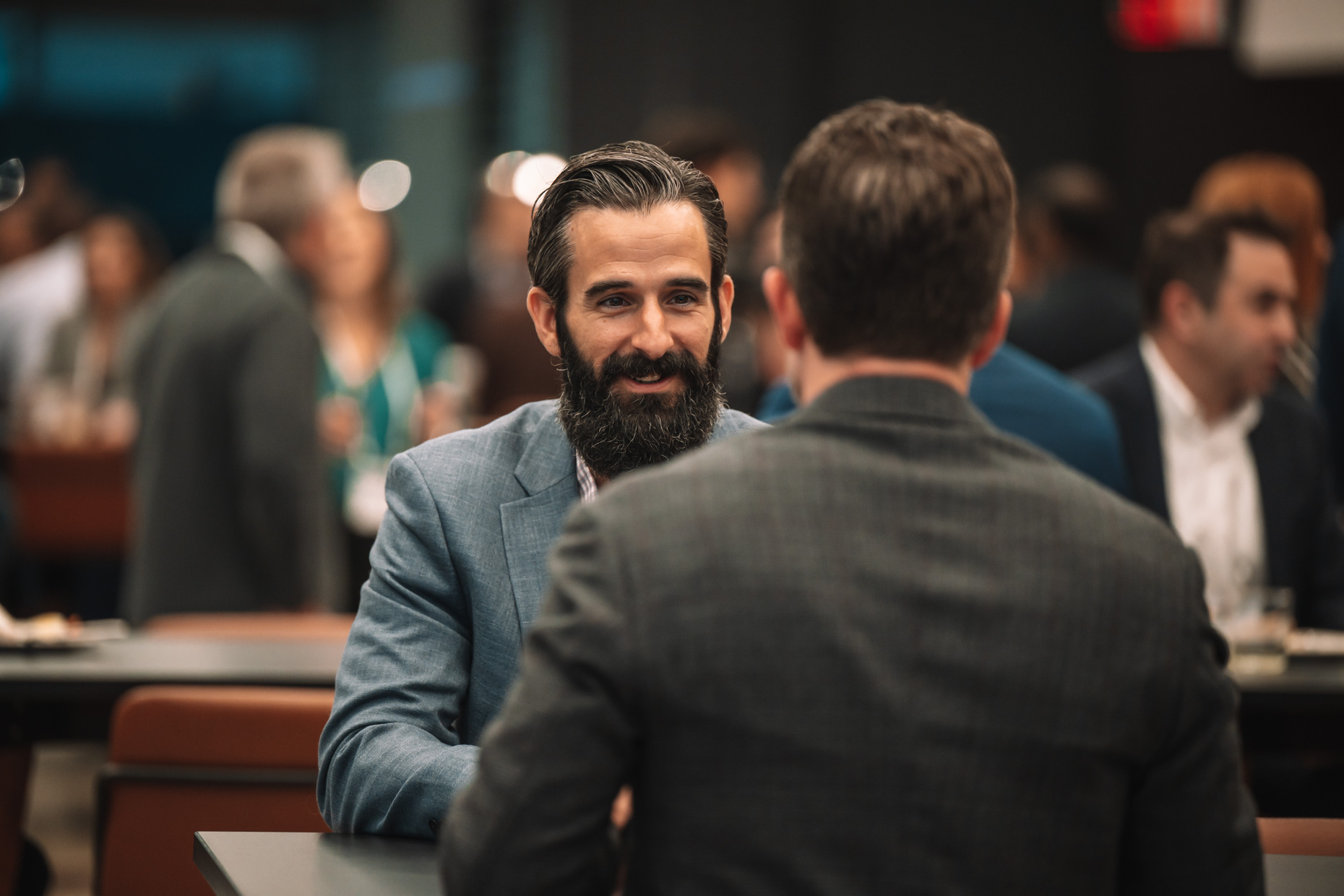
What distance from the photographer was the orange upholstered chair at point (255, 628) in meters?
3.03

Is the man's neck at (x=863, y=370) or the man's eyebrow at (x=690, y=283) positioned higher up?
the man's neck at (x=863, y=370)

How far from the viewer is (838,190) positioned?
1082 mm

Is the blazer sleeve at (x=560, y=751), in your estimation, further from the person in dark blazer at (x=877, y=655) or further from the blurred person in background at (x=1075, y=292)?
the blurred person in background at (x=1075, y=292)

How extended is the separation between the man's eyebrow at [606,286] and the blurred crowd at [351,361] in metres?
0.93

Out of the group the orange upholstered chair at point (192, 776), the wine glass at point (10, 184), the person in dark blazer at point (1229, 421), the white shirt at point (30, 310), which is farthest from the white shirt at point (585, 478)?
the wine glass at point (10, 184)

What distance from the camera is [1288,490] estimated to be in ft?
10.6

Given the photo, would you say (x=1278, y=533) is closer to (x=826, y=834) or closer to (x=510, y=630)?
(x=510, y=630)

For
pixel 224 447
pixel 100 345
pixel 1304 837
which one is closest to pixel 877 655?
pixel 1304 837

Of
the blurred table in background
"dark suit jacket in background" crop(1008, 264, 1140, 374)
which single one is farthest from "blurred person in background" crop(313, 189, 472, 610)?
the blurred table in background

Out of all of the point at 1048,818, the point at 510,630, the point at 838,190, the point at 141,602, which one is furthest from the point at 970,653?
the point at 141,602

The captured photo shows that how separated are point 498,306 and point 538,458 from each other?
11.8 ft

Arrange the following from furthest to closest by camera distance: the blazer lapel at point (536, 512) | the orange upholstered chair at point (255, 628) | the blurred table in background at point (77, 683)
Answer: the orange upholstered chair at point (255, 628), the blurred table in background at point (77, 683), the blazer lapel at point (536, 512)

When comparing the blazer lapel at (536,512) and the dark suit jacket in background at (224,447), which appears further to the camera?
the dark suit jacket in background at (224,447)

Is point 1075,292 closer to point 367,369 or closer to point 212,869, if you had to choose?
point 367,369
